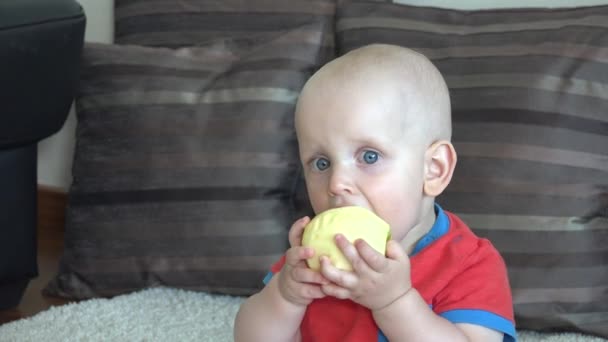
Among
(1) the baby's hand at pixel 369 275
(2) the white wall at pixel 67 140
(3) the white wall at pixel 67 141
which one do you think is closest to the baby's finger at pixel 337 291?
(1) the baby's hand at pixel 369 275

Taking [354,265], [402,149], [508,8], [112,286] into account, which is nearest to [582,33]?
[508,8]

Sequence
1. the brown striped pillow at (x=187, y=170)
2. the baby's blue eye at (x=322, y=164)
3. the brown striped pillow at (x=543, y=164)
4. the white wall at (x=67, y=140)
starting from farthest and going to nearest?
1. the white wall at (x=67, y=140)
2. the brown striped pillow at (x=187, y=170)
3. the brown striped pillow at (x=543, y=164)
4. the baby's blue eye at (x=322, y=164)

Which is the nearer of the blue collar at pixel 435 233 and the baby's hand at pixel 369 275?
the baby's hand at pixel 369 275

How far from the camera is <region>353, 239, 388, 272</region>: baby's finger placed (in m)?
0.85

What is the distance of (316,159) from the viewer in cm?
95

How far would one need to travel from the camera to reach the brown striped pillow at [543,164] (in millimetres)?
1460

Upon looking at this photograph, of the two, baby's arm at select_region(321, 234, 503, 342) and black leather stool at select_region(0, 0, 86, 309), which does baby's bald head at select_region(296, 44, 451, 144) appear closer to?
baby's arm at select_region(321, 234, 503, 342)

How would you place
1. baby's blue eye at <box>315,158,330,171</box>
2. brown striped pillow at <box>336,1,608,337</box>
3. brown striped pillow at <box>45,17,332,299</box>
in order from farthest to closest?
1. brown striped pillow at <box>45,17,332,299</box>
2. brown striped pillow at <box>336,1,608,337</box>
3. baby's blue eye at <box>315,158,330,171</box>

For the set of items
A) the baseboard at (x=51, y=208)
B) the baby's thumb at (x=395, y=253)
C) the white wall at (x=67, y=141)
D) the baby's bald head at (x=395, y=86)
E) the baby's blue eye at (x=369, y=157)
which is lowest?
the baseboard at (x=51, y=208)

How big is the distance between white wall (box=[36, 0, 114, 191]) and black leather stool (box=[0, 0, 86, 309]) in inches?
21.5

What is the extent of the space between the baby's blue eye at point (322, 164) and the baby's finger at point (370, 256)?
125mm

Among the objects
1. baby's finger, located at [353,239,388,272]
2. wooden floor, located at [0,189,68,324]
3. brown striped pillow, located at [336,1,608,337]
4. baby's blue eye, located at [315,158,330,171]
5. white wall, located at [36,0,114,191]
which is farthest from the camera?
white wall, located at [36,0,114,191]

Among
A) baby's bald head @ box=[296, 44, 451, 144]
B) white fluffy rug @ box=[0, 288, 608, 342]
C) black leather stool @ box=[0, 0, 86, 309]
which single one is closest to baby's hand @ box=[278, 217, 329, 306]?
baby's bald head @ box=[296, 44, 451, 144]

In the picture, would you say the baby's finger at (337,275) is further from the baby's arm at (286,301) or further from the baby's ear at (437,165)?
the baby's ear at (437,165)
